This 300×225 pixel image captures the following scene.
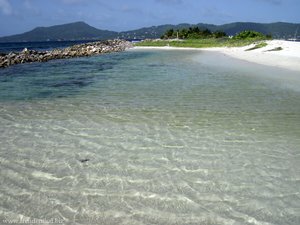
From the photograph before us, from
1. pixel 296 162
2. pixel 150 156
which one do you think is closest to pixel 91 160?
pixel 150 156

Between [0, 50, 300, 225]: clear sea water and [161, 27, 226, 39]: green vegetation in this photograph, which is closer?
[0, 50, 300, 225]: clear sea water

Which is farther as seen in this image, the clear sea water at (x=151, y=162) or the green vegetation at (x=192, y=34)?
the green vegetation at (x=192, y=34)

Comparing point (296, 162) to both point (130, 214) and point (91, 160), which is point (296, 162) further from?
point (91, 160)

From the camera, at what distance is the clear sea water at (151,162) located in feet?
17.4

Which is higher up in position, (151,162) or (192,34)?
(192,34)

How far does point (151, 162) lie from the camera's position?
23.8 ft

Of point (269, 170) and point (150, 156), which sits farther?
point (150, 156)

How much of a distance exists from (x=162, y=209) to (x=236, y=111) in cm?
767

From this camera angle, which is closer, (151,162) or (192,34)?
(151,162)

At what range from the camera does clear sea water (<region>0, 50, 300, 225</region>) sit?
5293mm

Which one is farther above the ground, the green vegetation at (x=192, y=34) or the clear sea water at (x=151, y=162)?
the green vegetation at (x=192, y=34)

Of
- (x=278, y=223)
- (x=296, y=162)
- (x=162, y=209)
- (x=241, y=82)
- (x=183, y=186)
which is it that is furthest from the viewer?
(x=241, y=82)

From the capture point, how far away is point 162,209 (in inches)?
210

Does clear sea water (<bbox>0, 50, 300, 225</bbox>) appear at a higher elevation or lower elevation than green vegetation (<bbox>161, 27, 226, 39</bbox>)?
lower
